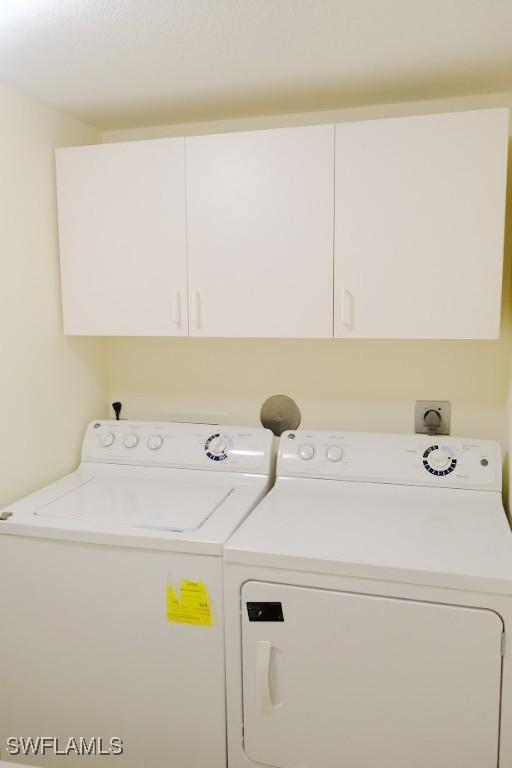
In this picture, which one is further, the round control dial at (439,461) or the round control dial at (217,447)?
the round control dial at (217,447)

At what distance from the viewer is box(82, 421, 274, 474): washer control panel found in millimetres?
2096

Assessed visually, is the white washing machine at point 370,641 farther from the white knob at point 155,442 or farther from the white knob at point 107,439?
the white knob at point 107,439

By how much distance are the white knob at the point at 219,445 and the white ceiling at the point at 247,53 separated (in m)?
1.18

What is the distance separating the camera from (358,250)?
1.82 metres

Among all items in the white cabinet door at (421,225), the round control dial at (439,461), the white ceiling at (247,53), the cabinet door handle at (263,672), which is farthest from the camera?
the round control dial at (439,461)

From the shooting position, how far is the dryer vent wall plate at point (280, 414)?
7.47ft

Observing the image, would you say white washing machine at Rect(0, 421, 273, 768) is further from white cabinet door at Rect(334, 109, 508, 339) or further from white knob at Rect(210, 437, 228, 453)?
white cabinet door at Rect(334, 109, 508, 339)

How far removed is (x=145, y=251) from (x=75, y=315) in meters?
0.36

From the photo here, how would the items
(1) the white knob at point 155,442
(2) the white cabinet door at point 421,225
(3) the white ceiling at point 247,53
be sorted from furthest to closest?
1. (1) the white knob at point 155,442
2. (2) the white cabinet door at point 421,225
3. (3) the white ceiling at point 247,53

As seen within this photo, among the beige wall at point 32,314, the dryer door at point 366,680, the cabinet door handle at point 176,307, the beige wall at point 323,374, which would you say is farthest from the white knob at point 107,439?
the dryer door at point 366,680

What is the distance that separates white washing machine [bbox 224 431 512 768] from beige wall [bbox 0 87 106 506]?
851 millimetres

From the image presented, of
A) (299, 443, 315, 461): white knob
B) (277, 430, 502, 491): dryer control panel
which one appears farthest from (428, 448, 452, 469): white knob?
(299, 443, 315, 461): white knob

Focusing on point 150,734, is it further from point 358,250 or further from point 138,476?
point 358,250

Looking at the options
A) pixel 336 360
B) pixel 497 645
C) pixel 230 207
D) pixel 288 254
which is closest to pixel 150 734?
pixel 497 645
